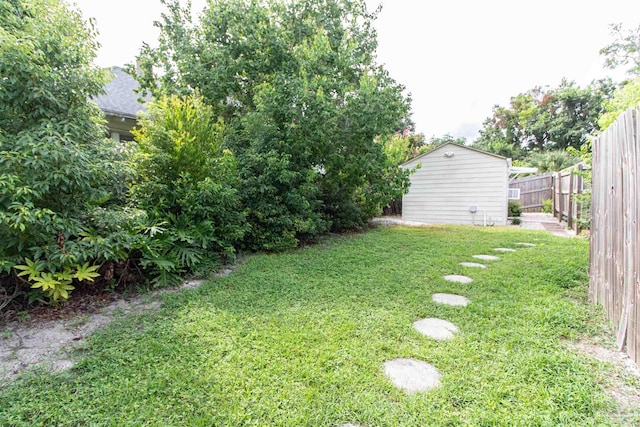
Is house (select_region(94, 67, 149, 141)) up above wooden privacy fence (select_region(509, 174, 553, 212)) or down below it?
above

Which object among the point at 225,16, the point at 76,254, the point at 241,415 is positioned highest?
the point at 225,16

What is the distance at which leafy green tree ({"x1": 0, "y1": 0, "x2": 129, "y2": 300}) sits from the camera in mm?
2338

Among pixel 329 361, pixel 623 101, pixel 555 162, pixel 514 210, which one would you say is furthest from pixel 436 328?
pixel 555 162

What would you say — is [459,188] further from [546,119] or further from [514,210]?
[546,119]

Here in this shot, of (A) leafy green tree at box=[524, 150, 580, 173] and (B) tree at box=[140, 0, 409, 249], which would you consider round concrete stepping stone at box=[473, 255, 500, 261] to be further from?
(A) leafy green tree at box=[524, 150, 580, 173]

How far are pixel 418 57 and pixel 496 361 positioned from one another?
996 centimetres

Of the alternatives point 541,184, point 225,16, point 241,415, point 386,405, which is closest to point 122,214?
point 241,415

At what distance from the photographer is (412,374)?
1883 millimetres

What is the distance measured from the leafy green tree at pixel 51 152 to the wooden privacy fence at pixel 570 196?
7.42 metres

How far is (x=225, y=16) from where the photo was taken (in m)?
6.23

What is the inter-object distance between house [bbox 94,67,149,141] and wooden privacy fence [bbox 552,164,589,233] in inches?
382

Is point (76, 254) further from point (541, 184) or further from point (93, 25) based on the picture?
point (541, 184)

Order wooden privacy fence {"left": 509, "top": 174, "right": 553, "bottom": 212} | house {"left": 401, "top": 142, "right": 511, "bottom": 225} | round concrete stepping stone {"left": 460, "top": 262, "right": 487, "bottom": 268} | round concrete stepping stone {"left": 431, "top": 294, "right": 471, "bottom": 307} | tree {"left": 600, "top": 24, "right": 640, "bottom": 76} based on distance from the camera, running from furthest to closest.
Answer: tree {"left": 600, "top": 24, "right": 640, "bottom": 76} → wooden privacy fence {"left": 509, "top": 174, "right": 553, "bottom": 212} → house {"left": 401, "top": 142, "right": 511, "bottom": 225} → round concrete stepping stone {"left": 460, "top": 262, "right": 487, "bottom": 268} → round concrete stepping stone {"left": 431, "top": 294, "right": 471, "bottom": 307}

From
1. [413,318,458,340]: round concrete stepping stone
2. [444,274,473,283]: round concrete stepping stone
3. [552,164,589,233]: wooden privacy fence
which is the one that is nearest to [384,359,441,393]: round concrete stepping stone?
[413,318,458,340]: round concrete stepping stone
